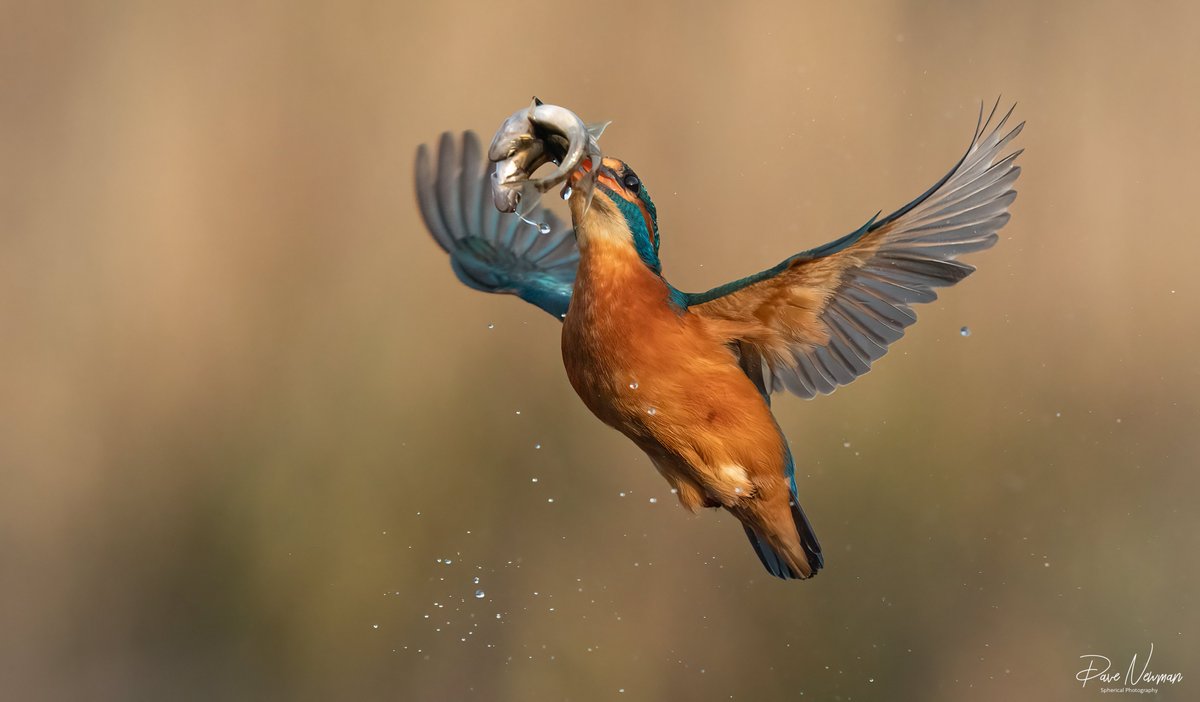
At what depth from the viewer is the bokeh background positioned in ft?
11.4

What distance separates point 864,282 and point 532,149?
2.17ft

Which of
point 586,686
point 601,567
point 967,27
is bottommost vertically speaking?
point 586,686

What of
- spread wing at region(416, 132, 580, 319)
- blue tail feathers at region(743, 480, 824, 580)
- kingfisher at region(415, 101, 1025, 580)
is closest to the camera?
kingfisher at region(415, 101, 1025, 580)

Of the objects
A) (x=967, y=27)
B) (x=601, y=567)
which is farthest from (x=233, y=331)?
(x=967, y=27)

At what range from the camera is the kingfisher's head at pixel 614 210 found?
6.47ft

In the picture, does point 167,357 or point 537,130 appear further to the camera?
point 167,357

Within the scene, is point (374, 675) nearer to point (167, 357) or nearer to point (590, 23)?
point (167, 357)

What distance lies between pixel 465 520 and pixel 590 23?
1515 mm

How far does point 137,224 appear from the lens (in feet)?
11.9

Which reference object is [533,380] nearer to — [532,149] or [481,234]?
[481,234]

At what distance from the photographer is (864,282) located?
216cm

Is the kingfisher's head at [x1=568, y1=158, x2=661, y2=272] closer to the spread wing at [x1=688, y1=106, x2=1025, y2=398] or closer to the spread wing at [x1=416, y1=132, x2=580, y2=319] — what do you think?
the spread wing at [x1=688, y1=106, x2=1025, y2=398]

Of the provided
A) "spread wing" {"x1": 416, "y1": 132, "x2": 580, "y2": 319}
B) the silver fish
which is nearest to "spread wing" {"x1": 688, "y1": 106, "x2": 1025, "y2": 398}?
the silver fish

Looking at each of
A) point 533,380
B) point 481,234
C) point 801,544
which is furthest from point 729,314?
point 533,380
